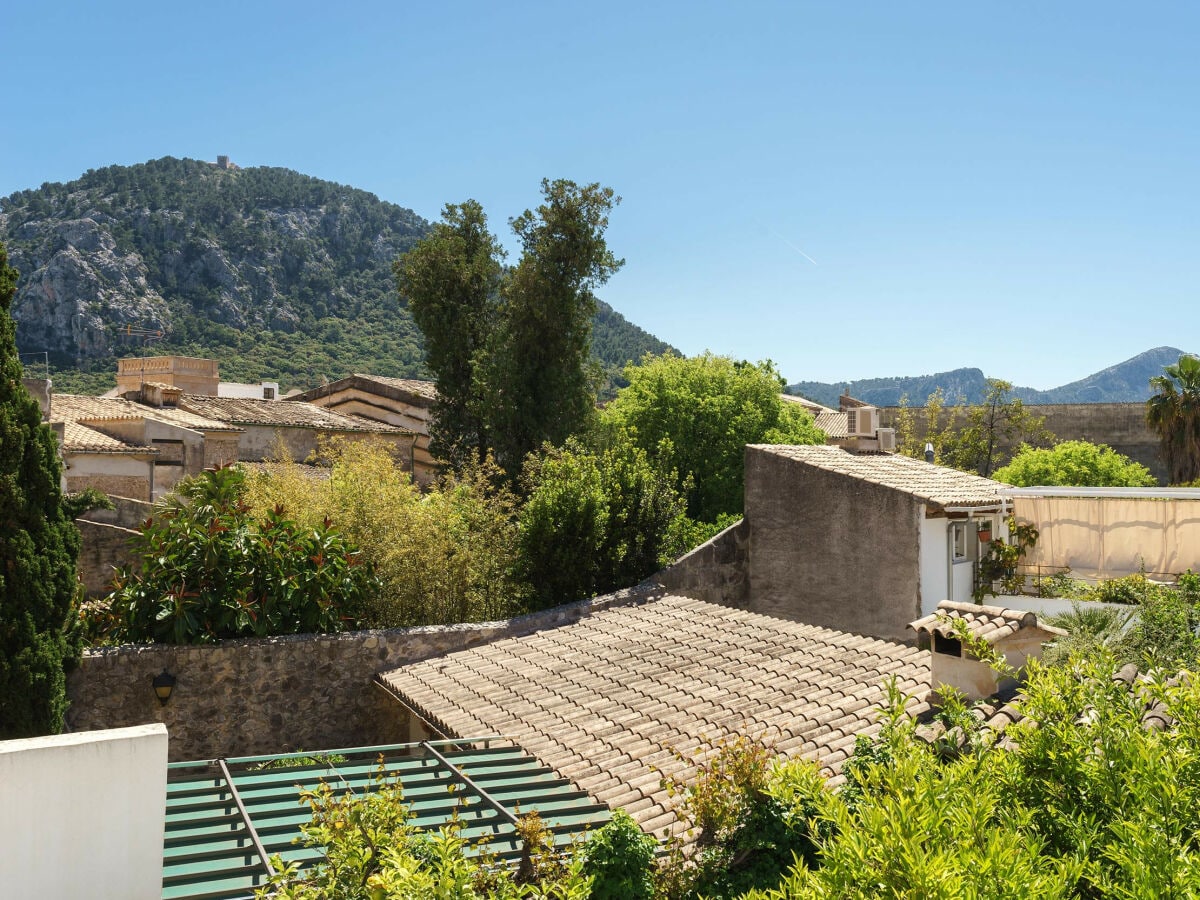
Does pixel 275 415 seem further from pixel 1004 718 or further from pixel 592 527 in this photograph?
pixel 1004 718

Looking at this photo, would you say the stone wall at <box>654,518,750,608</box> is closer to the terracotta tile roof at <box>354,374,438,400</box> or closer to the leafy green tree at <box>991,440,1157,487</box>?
the terracotta tile roof at <box>354,374,438,400</box>

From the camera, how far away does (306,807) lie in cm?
835

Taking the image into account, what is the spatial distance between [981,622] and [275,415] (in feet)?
Answer: 92.3

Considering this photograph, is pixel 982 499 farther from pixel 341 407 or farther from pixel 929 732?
pixel 341 407

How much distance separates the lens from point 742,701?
33.3 feet

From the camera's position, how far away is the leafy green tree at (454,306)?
25078mm

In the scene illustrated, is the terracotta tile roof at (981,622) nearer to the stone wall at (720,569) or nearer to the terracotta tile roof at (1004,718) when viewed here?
the terracotta tile roof at (1004,718)

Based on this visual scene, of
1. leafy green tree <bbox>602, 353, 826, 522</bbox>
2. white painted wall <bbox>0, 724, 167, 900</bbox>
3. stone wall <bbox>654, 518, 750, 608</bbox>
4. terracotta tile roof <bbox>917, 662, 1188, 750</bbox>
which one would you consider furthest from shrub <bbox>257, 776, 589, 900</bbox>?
leafy green tree <bbox>602, 353, 826, 522</bbox>

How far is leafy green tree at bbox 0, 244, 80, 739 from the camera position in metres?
11.0

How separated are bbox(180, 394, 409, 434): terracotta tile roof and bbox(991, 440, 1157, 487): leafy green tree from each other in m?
23.3

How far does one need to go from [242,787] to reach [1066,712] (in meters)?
6.81

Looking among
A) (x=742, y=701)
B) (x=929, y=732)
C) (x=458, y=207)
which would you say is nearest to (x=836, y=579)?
(x=742, y=701)

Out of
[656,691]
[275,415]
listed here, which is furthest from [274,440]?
[656,691]

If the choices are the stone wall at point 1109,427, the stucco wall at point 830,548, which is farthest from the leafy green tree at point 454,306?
the stone wall at point 1109,427
